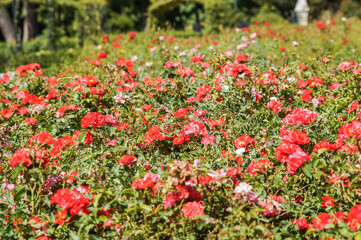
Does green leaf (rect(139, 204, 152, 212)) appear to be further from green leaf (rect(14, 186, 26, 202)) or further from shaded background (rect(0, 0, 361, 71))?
shaded background (rect(0, 0, 361, 71))

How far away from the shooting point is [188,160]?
224 centimetres

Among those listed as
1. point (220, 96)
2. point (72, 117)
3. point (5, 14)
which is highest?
point (220, 96)

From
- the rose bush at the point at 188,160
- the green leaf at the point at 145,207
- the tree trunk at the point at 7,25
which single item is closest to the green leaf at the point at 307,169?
the rose bush at the point at 188,160

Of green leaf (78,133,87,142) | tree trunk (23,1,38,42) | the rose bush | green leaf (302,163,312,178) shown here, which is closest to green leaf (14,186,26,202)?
the rose bush

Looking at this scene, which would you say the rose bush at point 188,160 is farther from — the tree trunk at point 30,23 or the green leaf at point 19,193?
the tree trunk at point 30,23

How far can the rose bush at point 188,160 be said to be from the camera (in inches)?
62.1

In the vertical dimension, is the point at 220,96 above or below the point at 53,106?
above

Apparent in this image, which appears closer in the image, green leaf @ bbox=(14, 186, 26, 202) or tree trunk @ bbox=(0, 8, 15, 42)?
green leaf @ bbox=(14, 186, 26, 202)

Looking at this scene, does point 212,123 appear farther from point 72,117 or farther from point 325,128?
point 72,117

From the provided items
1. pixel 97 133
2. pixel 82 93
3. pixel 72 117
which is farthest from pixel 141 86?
pixel 97 133

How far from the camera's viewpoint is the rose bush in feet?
5.18

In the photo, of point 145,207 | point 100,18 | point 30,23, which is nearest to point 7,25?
point 30,23

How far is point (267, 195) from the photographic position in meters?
1.88

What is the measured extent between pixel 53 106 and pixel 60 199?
1.72 m
